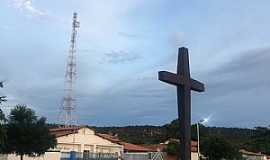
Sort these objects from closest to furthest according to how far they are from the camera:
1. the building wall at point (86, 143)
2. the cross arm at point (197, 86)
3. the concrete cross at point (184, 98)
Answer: the concrete cross at point (184, 98)
the cross arm at point (197, 86)
the building wall at point (86, 143)

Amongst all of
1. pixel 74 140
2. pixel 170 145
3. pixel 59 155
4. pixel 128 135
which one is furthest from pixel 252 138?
pixel 59 155

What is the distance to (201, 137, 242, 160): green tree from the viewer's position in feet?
265

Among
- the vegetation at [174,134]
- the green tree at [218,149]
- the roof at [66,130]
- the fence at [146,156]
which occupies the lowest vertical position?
the fence at [146,156]

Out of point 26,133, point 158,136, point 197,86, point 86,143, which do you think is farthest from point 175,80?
point 158,136

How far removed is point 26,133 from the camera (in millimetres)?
55094

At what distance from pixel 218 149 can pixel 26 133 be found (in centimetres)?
3408

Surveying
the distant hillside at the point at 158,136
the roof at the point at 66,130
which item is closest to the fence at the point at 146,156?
the roof at the point at 66,130

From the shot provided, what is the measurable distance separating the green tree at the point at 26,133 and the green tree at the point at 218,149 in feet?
103

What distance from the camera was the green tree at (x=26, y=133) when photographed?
5484cm

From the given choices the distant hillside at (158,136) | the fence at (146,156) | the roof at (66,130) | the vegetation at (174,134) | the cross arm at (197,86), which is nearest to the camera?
the cross arm at (197,86)

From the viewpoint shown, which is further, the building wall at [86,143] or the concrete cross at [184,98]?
the building wall at [86,143]

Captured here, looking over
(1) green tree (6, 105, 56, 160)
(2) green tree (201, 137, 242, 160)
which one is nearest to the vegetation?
(2) green tree (201, 137, 242, 160)

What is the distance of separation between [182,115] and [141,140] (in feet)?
351

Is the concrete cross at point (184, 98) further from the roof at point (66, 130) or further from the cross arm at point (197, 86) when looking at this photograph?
the roof at point (66, 130)
